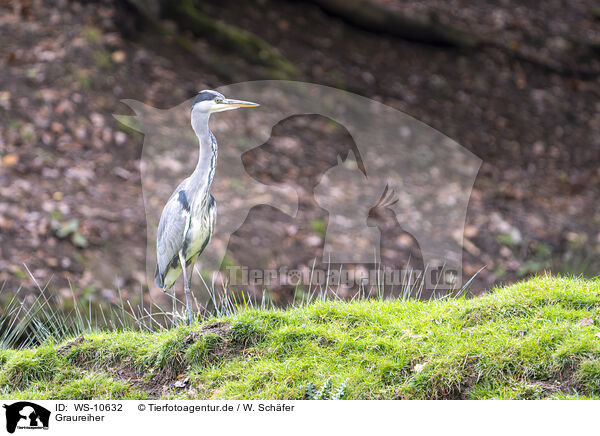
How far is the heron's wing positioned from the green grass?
0.48m

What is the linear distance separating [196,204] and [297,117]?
4.48 m

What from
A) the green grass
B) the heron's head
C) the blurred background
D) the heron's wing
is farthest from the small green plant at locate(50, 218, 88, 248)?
the heron's head

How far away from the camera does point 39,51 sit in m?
7.00

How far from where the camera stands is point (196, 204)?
3.38m

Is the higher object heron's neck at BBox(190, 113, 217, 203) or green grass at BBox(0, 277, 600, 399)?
heron's neck at BBox(190, 113, 217, 203)

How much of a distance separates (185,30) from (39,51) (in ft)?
5.99

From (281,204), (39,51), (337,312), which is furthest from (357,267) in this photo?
(39,51)

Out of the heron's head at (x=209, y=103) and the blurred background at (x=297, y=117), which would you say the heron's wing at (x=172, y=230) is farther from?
the blurred background at (x=297, y=117)

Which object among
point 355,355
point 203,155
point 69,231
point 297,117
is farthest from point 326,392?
point 297,117

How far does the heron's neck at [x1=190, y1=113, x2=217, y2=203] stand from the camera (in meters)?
3.35
